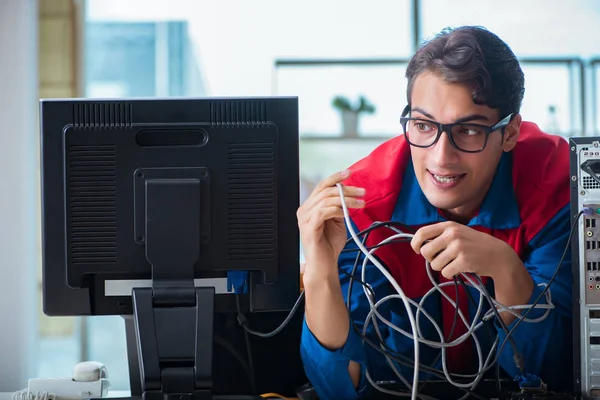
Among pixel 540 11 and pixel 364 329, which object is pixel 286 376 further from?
pixel 540 11

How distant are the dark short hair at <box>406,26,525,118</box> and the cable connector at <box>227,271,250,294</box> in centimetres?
61

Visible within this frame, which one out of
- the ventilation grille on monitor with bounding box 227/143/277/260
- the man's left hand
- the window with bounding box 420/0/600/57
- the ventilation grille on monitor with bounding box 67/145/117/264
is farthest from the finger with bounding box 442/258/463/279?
the window with bounding box 420/0/600/57

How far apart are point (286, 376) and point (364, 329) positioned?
0.78 ft

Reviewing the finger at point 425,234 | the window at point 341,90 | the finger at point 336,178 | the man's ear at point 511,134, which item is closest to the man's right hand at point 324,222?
the finger at point 336,178

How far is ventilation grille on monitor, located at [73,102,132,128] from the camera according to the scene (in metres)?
1.13

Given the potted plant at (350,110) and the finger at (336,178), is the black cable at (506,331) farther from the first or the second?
the potted plant at (350,110)

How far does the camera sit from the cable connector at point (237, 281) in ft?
3.84

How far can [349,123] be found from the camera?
3.41 meters

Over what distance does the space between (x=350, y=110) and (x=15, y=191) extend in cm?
165

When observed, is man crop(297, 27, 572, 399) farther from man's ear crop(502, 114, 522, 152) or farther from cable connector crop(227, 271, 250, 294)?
cable connector crop(227, 271, 250, 294)

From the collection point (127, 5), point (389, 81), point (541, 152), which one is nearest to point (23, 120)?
point (127, 5)

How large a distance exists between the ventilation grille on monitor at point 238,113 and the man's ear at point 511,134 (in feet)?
1.94

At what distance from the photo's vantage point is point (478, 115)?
55.6 inches

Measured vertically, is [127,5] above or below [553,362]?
above
